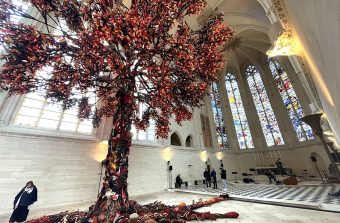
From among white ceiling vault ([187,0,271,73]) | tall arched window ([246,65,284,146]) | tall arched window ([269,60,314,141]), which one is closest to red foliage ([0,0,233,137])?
white ceiling vault ([187,0,271,73])

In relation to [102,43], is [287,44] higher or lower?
higher

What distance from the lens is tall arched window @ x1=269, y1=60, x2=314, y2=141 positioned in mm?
15406

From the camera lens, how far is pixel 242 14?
1367 centimetres

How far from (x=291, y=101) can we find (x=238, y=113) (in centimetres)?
551

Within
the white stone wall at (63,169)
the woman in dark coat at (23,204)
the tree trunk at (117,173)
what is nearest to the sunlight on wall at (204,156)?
the white stone wall at (63,169)

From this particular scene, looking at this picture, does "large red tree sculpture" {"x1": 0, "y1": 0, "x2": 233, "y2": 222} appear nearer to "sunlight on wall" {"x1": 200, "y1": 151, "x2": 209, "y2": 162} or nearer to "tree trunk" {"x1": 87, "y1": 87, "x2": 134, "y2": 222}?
"tree trunk" {"x1": 87, "y1": 87, "x2": 134, "y2": 222}

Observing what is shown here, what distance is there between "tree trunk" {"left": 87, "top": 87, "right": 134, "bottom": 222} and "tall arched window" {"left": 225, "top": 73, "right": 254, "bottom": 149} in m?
17.8

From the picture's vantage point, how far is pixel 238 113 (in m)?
19.8

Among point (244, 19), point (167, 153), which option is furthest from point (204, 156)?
point (244, 19)

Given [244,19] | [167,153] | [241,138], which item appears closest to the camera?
[167,153]

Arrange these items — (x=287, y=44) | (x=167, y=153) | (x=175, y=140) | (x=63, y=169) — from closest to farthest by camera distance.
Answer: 1. (x=287, y=44)
2. (x=63, y=169)
3. (x=167, y=153)
4. (x=175, y=140)

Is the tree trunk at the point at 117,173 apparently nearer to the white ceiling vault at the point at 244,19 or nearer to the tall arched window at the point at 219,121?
the white ceiling vault at the point at 244,19

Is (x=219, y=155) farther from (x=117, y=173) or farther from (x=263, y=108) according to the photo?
(x=117, y=173)

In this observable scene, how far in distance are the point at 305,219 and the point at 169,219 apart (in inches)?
117
